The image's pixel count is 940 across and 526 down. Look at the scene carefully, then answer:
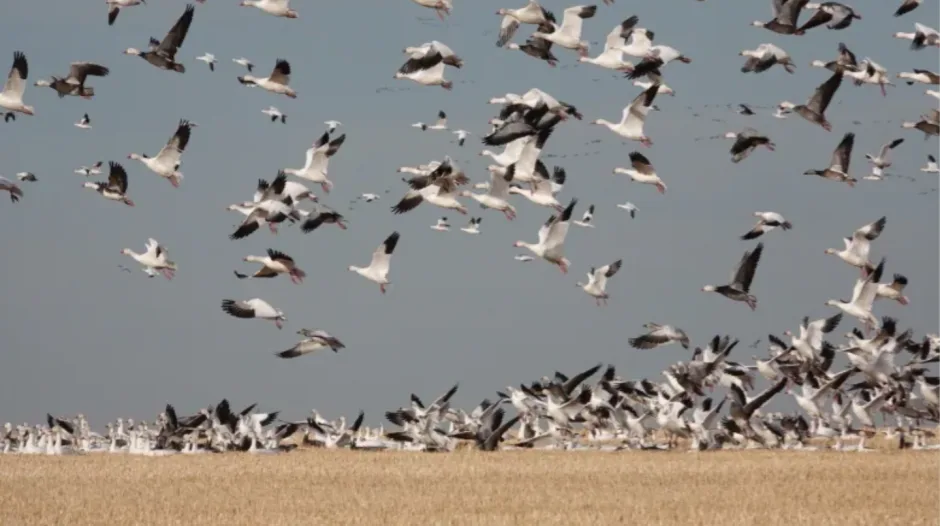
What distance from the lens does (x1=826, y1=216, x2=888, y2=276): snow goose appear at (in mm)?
28016

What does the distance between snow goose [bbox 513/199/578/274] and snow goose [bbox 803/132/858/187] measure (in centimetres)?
356

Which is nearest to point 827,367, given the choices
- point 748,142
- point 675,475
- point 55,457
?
point 675,475

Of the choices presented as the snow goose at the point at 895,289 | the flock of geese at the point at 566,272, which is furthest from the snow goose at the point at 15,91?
the snow goose at the point at 895,289

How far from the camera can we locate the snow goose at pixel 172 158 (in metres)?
26.8

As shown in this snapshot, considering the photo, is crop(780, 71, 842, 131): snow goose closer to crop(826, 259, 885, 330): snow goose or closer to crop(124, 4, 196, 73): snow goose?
crop(826, 259, 885, 330): snow goose

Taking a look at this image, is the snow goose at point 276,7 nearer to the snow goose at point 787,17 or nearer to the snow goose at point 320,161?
the snow goose at point 320,161

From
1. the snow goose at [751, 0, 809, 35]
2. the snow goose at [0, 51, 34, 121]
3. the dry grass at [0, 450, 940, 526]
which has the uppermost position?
the snow goose at [751, 0, 809, 35]

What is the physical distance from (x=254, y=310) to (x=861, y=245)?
9.61m

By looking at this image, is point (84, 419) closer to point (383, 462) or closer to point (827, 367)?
point (383, 462)

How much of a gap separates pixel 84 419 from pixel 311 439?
195 inches

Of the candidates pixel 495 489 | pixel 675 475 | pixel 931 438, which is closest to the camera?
pixel 495 489

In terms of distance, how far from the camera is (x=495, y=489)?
84.0 ft

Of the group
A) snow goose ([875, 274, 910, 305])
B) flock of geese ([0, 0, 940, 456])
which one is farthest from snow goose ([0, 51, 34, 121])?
snow goose ([875, 274, 910, 305])

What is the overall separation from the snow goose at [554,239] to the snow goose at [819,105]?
3558 millimetres
